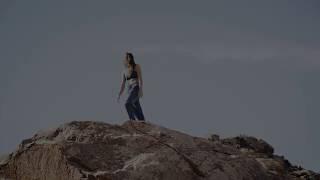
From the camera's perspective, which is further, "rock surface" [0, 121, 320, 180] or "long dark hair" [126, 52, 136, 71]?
"long dark hair" [126, 52, 136, 71]

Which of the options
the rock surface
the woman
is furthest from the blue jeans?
the rock surface

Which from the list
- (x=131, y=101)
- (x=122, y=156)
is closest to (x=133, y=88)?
(x=131, y=101)

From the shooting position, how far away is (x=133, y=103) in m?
16.0

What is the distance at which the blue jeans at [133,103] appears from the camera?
52.3 feet

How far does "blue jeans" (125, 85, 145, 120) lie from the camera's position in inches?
628

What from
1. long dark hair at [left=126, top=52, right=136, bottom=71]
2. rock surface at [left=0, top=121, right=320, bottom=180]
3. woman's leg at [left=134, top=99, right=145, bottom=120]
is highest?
long dark hair at [left=126, top=52, right=136, bottom=71]

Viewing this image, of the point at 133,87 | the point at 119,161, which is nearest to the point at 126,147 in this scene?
the point at 119,161

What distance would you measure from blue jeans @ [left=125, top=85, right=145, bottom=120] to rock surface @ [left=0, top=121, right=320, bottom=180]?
2.84m

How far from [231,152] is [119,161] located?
131 inches

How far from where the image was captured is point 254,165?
12805 millimetres

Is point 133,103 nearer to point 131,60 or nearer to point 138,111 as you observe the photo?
point 138,111

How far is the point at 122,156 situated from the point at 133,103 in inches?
199

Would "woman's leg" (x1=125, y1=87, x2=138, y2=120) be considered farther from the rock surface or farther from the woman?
the rock surface

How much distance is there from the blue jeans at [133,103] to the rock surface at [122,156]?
2.84m
